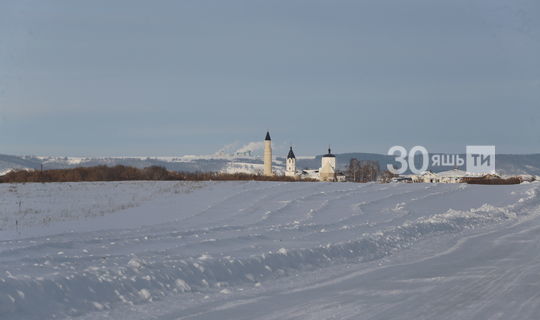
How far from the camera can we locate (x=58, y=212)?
102 feet

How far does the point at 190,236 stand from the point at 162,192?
2479cm

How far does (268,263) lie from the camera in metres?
15.0

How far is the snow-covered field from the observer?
1057 centimetres

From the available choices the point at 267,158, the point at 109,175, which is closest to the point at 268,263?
the point at 109,175

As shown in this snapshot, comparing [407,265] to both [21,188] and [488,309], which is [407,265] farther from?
[21,188]

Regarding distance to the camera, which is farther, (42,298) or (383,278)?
(383,278)

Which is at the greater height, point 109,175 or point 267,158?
point 267,158

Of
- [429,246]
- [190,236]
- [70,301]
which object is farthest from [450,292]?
[190,236]

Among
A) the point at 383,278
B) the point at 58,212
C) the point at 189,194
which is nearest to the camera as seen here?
the point at 383,278

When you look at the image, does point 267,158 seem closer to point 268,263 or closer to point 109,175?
point 109,175

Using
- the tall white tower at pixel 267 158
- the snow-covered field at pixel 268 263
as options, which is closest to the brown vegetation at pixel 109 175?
the snow-covered field at pixel 268 263

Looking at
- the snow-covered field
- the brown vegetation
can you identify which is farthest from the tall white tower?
the snow-covered field

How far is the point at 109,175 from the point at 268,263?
48981mm

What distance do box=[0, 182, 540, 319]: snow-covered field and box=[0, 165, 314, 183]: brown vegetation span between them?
2529cm
